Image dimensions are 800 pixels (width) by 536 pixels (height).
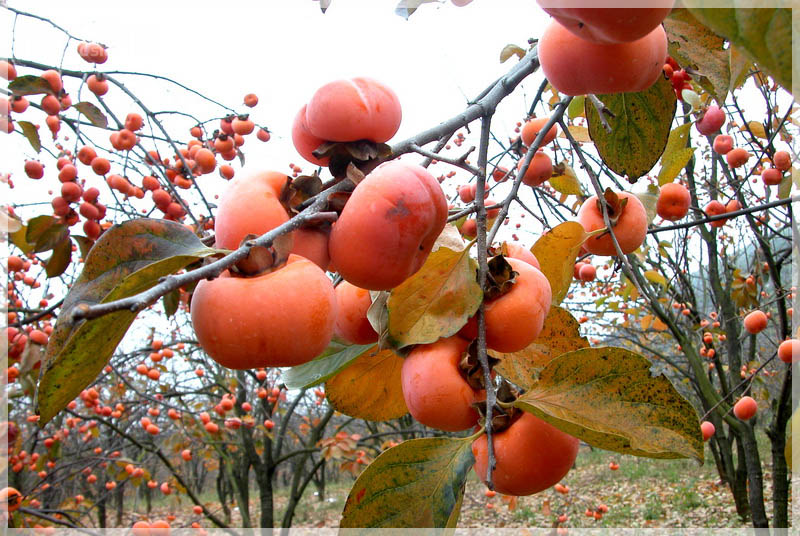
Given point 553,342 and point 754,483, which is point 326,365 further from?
point 754,483

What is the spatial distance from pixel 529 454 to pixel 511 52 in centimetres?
96

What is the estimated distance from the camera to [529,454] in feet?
1.64

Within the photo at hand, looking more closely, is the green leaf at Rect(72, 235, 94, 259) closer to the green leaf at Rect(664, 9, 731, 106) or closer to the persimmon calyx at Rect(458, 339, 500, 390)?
the persimmon calyx at Rect(458, 339, 500, 390)

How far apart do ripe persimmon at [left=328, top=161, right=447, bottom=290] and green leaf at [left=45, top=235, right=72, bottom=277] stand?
1.68 meters

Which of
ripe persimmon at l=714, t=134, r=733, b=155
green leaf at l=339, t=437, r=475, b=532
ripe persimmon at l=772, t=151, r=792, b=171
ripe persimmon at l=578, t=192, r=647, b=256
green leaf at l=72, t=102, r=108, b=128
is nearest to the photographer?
green leaf at l=339, t=437, r=475, b=532

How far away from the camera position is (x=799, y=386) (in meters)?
1.35

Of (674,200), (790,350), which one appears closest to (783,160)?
(790,350)

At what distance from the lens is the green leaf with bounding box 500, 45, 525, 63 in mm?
1170

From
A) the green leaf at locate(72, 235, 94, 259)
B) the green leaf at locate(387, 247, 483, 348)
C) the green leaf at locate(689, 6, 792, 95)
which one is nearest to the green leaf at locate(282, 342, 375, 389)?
the green leaf at locate(387, 247, 483, 348)

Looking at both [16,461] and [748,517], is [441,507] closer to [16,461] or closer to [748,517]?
[16,461]

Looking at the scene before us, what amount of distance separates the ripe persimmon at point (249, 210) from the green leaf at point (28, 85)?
4.55 feet

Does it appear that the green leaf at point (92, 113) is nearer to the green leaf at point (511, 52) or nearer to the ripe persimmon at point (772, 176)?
the green leaf at point (511, 52)

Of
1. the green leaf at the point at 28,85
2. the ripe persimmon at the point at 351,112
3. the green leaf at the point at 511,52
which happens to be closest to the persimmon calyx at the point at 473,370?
the ripe persimmon at the point at 351,112

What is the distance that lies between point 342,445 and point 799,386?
10.9 ft
